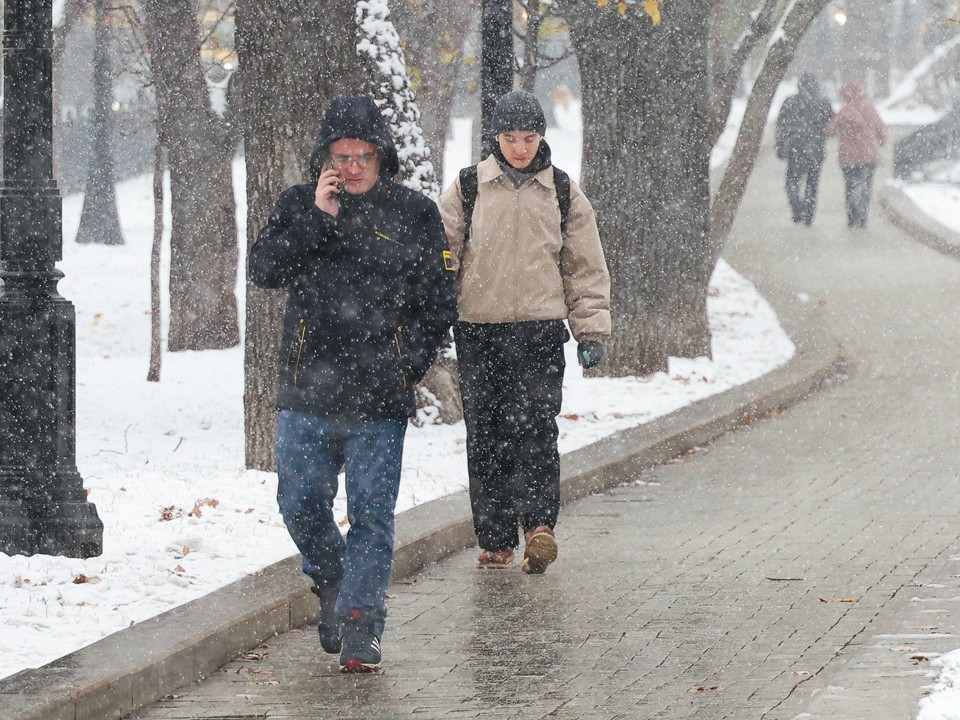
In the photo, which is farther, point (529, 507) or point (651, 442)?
point (651, 442)

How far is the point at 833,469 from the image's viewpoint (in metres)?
11.2

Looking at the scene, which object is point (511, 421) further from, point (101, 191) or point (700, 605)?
point (101, 191)

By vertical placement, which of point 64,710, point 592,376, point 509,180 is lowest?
A: point 592,376

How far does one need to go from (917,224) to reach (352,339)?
834 inches

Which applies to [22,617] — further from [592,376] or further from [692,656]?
[592,376]

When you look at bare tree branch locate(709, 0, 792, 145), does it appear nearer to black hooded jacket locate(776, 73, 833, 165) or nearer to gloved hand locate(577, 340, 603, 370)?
gloved hand locate(577, 340, 603, 370)

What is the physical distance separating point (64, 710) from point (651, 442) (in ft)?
21.4

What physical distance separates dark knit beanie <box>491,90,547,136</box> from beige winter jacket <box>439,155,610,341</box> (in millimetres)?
186

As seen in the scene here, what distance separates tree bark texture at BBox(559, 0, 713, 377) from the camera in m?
14.8

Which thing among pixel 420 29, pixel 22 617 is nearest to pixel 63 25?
pixel 420 29

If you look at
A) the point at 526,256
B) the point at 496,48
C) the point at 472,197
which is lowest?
the point at 526,256

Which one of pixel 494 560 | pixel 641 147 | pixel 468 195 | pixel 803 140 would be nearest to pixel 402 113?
pixel 641 147

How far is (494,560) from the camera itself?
8.27 m

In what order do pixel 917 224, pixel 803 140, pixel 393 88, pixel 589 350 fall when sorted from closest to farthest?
1. pixel 589 350
2. pixel 393 88
3. pixel 917 224
4. pixel 803 140
